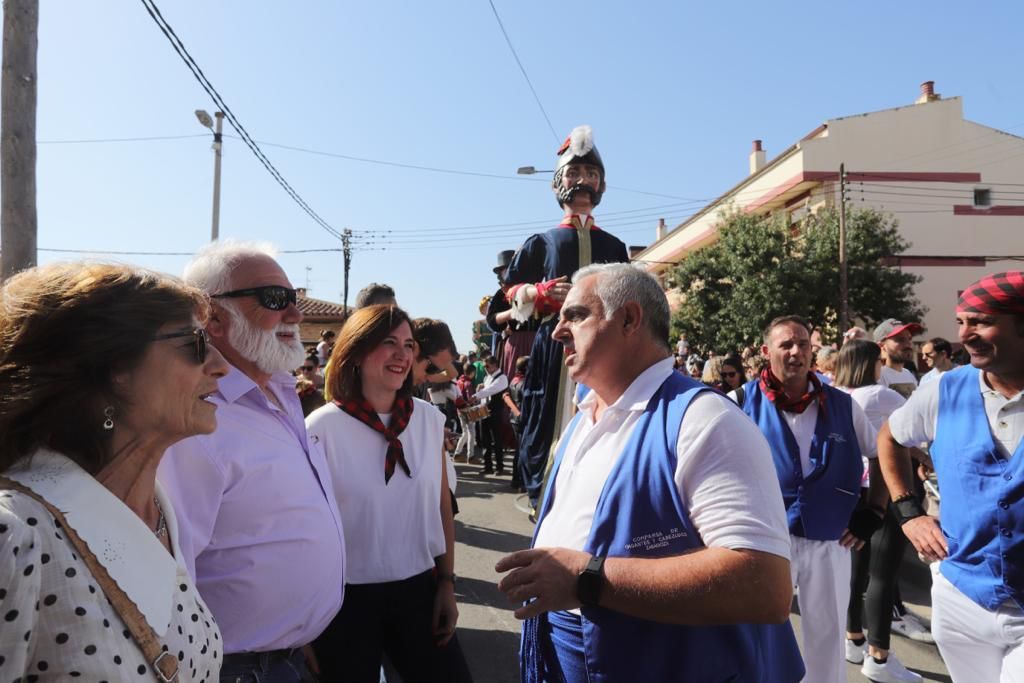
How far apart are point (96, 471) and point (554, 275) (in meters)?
2.40

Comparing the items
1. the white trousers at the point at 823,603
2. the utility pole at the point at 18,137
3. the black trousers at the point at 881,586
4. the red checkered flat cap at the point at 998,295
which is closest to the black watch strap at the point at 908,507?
the white trousers at the point at 823,603

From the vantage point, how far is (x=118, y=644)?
1.29 meters

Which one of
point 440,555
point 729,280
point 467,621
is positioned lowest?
point 467,621

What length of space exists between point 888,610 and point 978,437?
2.15m

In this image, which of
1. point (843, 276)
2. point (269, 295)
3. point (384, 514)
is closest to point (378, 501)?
point (384, 514)

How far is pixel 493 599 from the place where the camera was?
567 centimetres

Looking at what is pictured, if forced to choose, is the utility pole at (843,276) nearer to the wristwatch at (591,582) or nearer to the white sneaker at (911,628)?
the white sneaker at (911,628)

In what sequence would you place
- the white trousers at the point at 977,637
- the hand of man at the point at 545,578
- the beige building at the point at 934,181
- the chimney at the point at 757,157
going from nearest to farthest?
1. the hand of man at the point at 545,578
2. the white trousers at the point at 977,637
3. the beige building at the point at 934,181
4. the chimney at the point at 757,157

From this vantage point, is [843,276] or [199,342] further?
[843,276]

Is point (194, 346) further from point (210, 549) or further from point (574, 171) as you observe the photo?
point (574, 171)

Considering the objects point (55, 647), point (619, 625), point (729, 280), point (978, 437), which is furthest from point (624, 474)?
point (729, 280)

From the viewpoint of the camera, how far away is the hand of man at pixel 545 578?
1.77 meters

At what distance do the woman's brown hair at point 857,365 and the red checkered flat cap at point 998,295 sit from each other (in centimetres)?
239

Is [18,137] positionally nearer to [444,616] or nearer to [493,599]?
[444,616]
